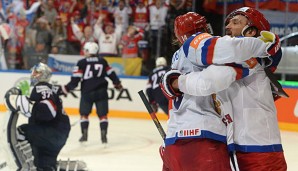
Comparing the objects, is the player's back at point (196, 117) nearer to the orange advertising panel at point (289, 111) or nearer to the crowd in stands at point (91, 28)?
the orange advertising panel at point (289, 111)

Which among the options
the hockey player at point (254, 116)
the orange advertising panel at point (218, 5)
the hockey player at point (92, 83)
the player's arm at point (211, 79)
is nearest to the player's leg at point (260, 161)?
the hockey player at point (254, 116)

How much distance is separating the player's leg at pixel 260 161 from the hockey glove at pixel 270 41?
0.40 metres

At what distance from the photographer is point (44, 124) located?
5102 millimetres

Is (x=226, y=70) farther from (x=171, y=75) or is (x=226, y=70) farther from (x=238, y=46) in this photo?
(x=171, y=75)

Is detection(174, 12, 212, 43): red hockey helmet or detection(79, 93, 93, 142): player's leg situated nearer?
detection(174, 12, 212, 43): red hockey helmet

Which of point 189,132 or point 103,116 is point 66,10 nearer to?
point 103,116

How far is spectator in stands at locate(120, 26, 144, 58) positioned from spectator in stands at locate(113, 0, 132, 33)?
163 millimetres

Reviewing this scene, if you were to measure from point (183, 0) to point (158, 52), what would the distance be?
952mm

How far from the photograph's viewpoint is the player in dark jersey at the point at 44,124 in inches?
199

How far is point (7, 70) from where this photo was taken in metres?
11.5

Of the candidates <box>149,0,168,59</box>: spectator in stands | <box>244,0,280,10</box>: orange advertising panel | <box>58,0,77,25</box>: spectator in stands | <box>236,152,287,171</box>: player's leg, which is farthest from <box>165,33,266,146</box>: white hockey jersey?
<box>58,0,77,25</box>: spectator in stands

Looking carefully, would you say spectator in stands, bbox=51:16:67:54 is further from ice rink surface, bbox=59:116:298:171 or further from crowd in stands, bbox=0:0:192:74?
ice rink surface, bbox=59:116:298:171

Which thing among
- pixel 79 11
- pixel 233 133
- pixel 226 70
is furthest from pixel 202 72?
pixel 79 11

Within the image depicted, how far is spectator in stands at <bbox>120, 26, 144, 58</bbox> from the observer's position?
1144 centimetres
